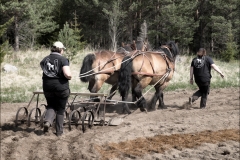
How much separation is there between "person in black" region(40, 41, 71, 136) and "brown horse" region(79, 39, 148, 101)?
2.47 m

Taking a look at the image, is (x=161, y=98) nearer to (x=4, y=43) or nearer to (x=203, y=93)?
(x=203, y=93)

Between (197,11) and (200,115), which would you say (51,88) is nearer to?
(200,115)

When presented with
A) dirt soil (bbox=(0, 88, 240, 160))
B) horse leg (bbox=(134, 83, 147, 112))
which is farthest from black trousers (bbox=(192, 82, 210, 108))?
horse leg (bbox=(134, 83, 147, 112))

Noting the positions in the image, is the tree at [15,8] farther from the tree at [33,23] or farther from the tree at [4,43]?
the tree at [4,43]

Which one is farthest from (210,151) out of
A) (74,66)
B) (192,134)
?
(74,66)

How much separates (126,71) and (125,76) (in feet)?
0.48

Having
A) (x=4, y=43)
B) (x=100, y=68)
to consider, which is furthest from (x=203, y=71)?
(x=4, y=43)

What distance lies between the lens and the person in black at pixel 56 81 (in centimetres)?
707

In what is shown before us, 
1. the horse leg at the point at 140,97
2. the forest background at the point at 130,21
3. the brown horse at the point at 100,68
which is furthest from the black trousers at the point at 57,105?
the forest background at the point at 130,21

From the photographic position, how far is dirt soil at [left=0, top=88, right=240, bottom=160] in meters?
6.07

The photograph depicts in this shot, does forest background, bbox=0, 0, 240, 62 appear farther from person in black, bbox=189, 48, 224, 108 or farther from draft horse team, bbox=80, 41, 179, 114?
draft horse team, bbox=80, 41, 179, 114

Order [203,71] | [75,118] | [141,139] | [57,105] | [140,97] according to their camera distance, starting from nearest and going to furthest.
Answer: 1. [141,139]
2. [57,105]
3. [75,118]
4. [140,97]
5. [203,71]

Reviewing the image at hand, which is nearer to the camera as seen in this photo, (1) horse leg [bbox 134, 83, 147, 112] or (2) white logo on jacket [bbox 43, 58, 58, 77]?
(2) white logo on jacket [bbox 43, 58, 58, 77]

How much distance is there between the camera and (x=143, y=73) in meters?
10.1
